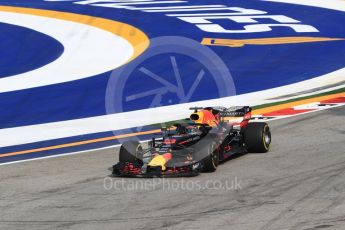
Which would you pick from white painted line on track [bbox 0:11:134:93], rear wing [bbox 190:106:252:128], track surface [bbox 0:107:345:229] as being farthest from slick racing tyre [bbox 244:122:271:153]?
white painted line on track [bbox 0:11:134:93]

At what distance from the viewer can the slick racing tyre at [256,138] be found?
12.7 meters

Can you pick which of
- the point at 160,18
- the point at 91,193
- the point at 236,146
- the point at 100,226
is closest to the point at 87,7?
the point at 160,18

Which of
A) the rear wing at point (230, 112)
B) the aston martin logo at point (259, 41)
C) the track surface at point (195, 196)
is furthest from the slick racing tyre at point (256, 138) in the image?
the aston martin logo at point (259, 41)

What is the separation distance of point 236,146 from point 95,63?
31.9ft

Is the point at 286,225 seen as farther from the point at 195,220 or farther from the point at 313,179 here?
the point at 313,179

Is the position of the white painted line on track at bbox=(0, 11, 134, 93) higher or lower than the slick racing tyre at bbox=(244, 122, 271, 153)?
higher

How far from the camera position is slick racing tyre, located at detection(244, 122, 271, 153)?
41.7ft

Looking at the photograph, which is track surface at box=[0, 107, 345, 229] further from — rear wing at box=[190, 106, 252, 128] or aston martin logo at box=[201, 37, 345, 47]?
aston martin logo at box=[201, 37, 345, 47]

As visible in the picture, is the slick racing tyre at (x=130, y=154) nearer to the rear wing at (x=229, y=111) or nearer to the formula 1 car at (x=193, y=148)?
the formula 1 car at (x=193, y=148)

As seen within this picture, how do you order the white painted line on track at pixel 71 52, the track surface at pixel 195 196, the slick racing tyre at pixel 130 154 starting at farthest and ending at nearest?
the white painted line on track at pixel 71 52, the slick racing tyre at pixel 130 154, the track surface at pixel 195 196

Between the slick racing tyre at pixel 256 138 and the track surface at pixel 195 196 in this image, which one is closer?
the track surface at pixel 195 196

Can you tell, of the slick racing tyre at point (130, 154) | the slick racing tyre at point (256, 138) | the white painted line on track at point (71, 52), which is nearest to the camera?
the slick racing tyre at point (130, 154)

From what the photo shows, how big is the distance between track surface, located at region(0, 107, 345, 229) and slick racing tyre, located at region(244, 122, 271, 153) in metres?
0.14

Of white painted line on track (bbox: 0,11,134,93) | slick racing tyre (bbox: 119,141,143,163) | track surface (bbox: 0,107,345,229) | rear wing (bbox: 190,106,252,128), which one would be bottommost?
track surface (bbox: 0,107,345,229)
